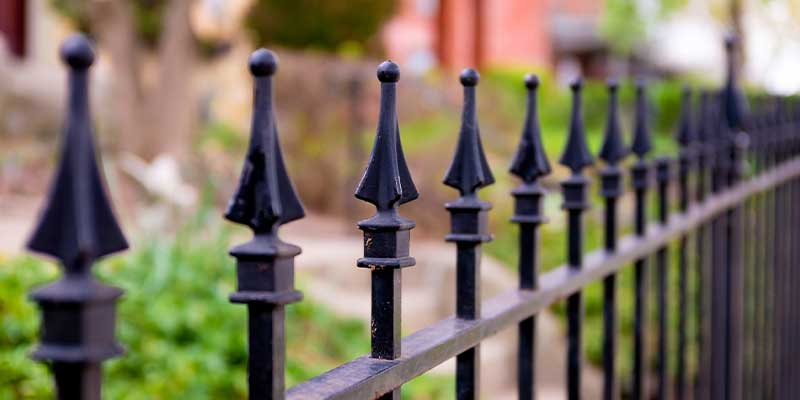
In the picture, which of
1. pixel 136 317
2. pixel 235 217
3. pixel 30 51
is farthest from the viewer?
pixel 30 51

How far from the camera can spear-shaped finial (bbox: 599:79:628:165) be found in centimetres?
165

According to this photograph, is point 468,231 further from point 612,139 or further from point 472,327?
point 612,139

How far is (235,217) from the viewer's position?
0.73 m

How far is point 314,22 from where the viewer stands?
12234 millimetres

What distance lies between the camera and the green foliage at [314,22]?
12.1 meters

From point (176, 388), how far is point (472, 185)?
237 cm

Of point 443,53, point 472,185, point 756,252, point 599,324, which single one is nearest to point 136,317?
point 756,252

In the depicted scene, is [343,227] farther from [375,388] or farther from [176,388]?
[375,388]

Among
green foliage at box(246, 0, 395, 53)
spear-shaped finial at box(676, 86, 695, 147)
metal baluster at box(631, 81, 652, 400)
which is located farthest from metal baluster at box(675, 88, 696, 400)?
green foliage at box(246, 0, 395, 53)

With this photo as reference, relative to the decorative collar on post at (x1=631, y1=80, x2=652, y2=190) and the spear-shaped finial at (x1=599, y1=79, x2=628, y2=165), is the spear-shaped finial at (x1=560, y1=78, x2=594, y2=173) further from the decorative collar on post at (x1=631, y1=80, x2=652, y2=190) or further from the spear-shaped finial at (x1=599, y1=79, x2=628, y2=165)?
the decorative collar on post at (x1=631, y1=80, x2=652, y2=190)

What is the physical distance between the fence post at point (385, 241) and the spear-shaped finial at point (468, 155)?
19 centimetres

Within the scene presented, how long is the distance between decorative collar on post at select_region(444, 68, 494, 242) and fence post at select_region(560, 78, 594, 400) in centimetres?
38

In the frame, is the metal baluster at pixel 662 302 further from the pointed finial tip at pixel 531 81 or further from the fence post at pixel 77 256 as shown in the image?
the fence post at pixel 77 256

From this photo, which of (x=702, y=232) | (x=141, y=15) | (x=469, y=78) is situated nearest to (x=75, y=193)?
(x=469, y=78)
